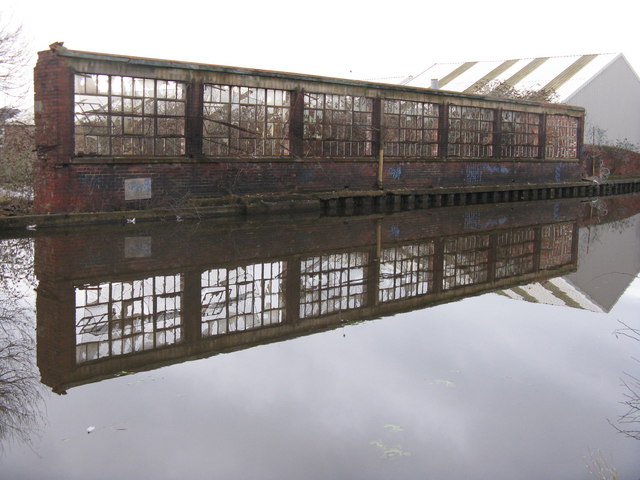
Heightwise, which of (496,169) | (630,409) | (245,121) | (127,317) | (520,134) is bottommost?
(630,409)

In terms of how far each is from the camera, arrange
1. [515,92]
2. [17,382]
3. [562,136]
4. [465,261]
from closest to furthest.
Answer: [17,382] < [465,261] < [562,136] < [515,92]

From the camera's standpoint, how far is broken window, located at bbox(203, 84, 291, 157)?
55.9 ft

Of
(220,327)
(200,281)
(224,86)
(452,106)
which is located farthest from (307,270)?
(452,106)

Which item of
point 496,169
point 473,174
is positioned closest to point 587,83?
point 496,169

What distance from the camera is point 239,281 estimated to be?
370 inches

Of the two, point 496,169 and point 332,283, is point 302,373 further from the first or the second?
point 496,169

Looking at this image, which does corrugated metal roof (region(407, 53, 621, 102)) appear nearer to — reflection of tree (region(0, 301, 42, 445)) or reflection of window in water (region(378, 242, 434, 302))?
reflection of window in water (region(378, 242, 434, 302))

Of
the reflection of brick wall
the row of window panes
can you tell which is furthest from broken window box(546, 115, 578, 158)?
the reflection of brick wall

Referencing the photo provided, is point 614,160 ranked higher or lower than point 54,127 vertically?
higher

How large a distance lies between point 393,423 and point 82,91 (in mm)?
11780

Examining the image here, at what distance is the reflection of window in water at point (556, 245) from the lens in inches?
501

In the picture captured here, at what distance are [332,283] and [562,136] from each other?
2457 cm

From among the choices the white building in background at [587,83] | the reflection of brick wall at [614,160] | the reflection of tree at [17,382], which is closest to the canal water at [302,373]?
the reflection of tree at [17,382]

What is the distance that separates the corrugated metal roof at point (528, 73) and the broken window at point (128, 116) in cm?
2656
